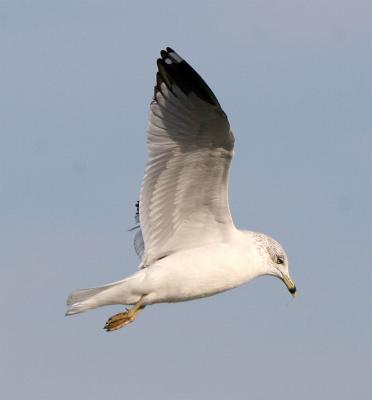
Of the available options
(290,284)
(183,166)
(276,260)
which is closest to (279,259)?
(276,260)

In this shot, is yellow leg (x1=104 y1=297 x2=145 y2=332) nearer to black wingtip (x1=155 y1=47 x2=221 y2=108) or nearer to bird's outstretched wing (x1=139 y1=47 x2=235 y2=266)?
bird's outstretched wing (x1=139 y1=47 x2=235 y2=266)

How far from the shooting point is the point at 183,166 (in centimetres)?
2072

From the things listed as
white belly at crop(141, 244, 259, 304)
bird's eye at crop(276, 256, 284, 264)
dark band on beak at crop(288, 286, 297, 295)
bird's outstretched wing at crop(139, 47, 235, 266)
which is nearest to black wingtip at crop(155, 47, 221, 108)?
bird's outstretched wing at crop(139, 47, 235, 266)

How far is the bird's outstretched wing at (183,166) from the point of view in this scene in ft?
66.6

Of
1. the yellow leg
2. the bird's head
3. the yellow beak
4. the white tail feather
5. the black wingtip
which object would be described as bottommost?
the yellow leg

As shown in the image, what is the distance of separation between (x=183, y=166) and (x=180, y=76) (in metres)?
0.94

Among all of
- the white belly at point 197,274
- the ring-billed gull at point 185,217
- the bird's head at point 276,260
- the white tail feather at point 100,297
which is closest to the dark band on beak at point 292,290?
the bird's head at point 276,260

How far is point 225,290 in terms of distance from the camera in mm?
21125

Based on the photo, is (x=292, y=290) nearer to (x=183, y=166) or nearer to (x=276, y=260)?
(x=276, y=260)

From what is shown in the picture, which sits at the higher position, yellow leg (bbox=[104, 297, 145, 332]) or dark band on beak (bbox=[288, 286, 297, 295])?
dark band on beak (bbox=[288, 286, 297, 295])

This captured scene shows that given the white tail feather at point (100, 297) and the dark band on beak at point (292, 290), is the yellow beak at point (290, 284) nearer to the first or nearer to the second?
the dark band on beak at point (292, 290)

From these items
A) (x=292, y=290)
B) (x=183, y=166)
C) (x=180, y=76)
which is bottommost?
(x=292, y=290)

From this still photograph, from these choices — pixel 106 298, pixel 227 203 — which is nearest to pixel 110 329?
pixel 106 298

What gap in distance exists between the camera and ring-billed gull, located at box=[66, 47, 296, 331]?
66.8ft
